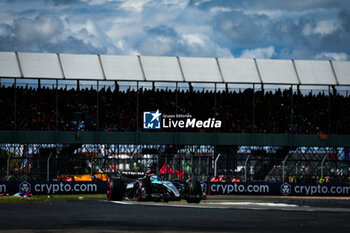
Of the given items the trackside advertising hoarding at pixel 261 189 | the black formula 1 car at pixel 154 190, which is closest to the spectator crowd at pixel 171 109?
the trackside advertising hoarding at pixel 261 189

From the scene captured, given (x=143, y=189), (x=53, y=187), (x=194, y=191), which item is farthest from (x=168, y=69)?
(x=143, y=189)

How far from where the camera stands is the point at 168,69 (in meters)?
44.1

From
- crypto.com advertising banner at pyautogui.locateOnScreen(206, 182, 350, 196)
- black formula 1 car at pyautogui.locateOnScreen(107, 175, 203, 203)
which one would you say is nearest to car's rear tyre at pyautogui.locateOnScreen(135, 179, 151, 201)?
black formula 1 car at pyautogui.locateOnScreen(107, 175, 203, 203)

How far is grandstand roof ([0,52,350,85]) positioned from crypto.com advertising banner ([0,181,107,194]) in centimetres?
1340

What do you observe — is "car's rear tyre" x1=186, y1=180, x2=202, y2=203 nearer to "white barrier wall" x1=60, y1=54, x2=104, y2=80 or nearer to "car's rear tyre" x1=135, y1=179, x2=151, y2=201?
"car's rear tyre" x1=135, y1=179, x2=151, y2=201

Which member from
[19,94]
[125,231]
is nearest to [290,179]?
[19,94]

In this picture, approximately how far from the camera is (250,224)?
544 inches

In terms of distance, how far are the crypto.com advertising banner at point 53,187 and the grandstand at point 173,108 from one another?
9.12 meters

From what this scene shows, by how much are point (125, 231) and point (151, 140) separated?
31.6m

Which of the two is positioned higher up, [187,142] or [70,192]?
[187,142]

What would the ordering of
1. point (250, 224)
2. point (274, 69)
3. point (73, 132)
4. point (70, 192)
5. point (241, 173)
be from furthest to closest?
point (274, 69) < point (73, 132) < point (241, 173) < point (70, 192) < point (250, 224)

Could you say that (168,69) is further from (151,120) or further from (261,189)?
(261,189)

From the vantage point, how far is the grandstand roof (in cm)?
4306

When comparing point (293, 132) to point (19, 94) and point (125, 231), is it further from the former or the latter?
point (125, 231)
